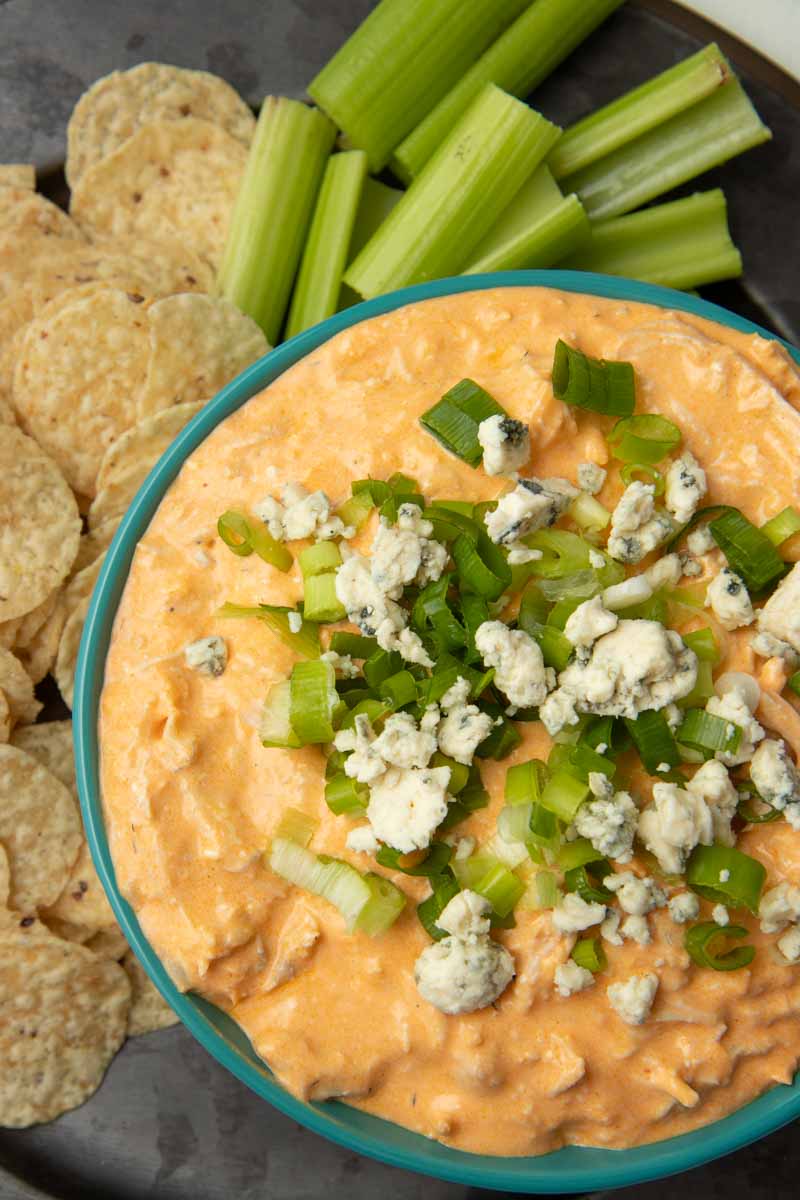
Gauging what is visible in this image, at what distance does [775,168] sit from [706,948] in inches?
84.4

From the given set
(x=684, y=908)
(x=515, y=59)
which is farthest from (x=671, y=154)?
(x=684, y=908)

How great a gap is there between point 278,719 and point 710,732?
775 millimetres

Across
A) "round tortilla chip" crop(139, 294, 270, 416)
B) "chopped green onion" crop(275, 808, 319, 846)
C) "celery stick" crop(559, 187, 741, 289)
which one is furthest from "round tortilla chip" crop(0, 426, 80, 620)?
"celery stick" crop(559, 187, 741, 289)

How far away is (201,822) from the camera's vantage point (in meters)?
2.18

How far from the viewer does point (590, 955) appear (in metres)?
2.06

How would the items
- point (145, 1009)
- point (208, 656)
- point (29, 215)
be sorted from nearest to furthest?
point (208, 656) → point (145, 1009) → point (29, 215)

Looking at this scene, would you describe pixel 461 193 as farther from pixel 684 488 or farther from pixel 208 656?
pixel 208 656

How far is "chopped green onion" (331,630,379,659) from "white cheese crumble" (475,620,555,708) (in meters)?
0.21

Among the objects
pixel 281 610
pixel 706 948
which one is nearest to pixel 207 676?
pixel 281 610

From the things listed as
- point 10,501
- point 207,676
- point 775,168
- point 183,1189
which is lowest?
point 183,1189

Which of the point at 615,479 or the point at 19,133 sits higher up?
the point at 615,479

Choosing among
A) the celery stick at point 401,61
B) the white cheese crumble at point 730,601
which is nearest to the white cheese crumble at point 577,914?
the white cheese crumble at point 730,601

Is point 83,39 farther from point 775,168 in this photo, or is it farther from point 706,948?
point 706,948

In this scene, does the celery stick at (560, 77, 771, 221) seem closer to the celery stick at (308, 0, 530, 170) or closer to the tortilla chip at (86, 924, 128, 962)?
the celery stick at (308, 0, 530, 170)
